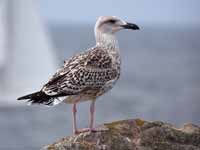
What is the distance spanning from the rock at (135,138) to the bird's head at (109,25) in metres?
1.85

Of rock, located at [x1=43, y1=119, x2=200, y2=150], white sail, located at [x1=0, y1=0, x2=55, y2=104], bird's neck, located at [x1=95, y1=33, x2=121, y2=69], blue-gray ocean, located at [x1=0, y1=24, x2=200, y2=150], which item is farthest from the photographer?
white sail, located at [x1=0, y1=0, x2=55, y2=104]

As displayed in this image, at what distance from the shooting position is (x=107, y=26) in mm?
10805

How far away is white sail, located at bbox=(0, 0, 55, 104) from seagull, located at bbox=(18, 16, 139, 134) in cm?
3487

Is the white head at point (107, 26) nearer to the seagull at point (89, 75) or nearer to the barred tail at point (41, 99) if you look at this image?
the seagull at point (89, 75)

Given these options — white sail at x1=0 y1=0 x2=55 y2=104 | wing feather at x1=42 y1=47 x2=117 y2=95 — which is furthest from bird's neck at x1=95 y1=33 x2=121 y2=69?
white sail at x1=0 y1=0 x2=55 y2=104

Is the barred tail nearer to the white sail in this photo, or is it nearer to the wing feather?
the wing feather

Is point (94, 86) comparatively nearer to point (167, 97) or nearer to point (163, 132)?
point (163, 132)

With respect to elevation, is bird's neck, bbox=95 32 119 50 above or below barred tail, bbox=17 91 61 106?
above

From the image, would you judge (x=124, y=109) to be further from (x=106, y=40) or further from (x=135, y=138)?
(x=135, y=138)

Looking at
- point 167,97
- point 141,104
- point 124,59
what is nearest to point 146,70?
point 124,59

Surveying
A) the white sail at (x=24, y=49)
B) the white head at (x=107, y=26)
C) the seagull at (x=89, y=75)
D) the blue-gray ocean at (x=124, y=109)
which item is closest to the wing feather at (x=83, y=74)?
the seagull at (x=89, y=75)

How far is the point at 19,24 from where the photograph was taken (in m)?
47.6

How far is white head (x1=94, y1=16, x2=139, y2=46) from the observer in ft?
35.4

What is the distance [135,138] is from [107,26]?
Result: 2219 millimetres
